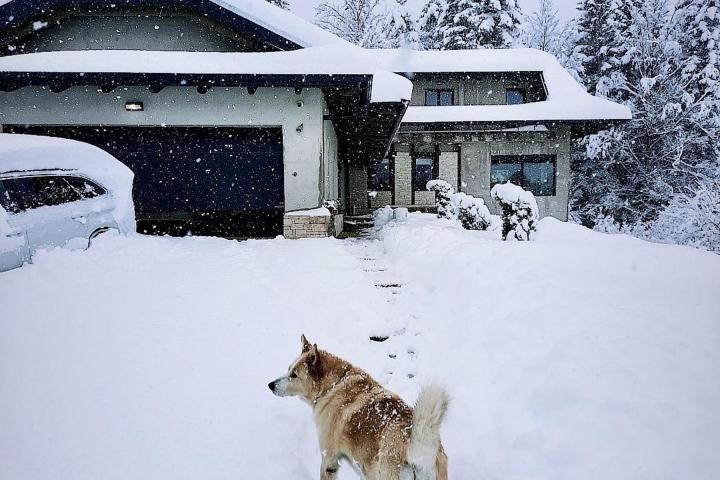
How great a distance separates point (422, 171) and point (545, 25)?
19164 millimetres

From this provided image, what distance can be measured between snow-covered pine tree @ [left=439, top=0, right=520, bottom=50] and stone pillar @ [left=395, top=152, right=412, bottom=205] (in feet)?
45.1

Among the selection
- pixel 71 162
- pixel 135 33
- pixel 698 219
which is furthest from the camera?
pixel 698 219

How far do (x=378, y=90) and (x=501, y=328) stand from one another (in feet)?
29.1

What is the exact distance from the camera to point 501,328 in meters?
3.96

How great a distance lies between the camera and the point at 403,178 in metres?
21.1

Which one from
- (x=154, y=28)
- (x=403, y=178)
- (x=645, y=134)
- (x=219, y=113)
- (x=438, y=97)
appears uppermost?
(x=154, y=28)

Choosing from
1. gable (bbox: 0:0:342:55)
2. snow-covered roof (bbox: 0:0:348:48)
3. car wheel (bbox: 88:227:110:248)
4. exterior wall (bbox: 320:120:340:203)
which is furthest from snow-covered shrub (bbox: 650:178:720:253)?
car wheel (bbox: 88:227:110:248)

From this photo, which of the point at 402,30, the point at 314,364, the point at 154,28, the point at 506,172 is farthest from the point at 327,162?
the point at 402,30

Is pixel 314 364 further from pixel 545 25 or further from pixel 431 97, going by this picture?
pixel 545 25

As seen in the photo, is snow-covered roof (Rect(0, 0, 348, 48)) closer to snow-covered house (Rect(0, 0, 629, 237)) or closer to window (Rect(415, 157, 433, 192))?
snow-covered house (Rect(0, 0, 629, 237))

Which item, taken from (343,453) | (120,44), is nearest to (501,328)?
(343,453)

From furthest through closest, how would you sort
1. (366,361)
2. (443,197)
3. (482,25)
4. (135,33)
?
(482,25) → (443,197) → (135,33) → (366,361)

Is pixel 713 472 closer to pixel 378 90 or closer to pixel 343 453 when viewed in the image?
pixel 343 453

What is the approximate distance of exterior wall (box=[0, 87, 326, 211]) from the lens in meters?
10.2
